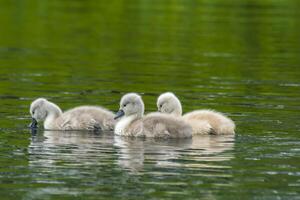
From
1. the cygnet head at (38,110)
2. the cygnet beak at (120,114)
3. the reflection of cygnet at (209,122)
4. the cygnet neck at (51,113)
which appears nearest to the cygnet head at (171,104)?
the reflection of cygnet at (209,122)

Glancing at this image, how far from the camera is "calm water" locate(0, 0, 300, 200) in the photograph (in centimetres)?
1331

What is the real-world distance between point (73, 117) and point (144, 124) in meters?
1.51

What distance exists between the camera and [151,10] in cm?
4747

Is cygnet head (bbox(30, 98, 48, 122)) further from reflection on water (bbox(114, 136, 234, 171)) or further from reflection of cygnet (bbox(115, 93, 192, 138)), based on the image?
reflection on water (bbox(114, 136, 234, 171))

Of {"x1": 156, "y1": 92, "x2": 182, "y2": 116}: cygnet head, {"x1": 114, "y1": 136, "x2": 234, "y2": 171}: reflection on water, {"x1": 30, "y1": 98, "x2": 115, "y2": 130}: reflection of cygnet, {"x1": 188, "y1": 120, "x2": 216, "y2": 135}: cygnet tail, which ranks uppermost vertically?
{"x1": 156, "y1": 92, "x2": 182, "y2": 116}: cygnet head

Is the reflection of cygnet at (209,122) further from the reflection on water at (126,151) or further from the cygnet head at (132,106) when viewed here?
the cygnet head at (132,106)

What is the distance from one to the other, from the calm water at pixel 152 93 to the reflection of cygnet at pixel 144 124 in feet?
0.88

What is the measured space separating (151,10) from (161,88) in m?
25.0

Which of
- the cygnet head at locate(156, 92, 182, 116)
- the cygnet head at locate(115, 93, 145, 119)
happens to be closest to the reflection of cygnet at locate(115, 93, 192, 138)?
the cygnet head at locate(115, 93, 145, 119)

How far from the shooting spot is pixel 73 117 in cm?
1784

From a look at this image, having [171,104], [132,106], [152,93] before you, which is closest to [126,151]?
[132,106]

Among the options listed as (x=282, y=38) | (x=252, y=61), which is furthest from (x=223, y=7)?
(x=252, y=61)

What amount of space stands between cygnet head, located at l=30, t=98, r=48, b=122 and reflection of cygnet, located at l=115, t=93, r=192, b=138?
4.65 ft

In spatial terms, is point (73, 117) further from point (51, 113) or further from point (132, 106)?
point (132, 106)
